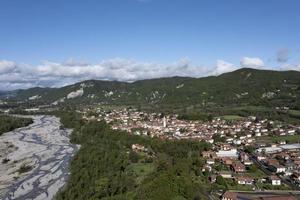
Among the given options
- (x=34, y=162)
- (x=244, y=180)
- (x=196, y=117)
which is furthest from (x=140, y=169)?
(x=196, y=117)

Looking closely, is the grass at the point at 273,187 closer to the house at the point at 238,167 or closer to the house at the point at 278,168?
the house at the point at 278,168

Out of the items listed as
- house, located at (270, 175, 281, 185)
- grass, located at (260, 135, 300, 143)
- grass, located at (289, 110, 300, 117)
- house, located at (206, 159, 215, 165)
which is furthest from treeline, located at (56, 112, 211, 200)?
grass, located at (289, 110, 300, 117)

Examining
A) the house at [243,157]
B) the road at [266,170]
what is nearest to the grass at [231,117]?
the house at [243,157]

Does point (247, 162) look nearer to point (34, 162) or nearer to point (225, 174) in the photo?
point (225, 174)

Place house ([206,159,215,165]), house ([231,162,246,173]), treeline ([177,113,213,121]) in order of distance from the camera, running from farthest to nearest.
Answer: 1. treeline ([177,113,213,121])
2. house ([206,159,215,165])
3. house ([231,162,246,173])

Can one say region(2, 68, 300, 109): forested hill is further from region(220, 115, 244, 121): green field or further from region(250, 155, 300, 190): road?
region(250, 155, 300, 190): road

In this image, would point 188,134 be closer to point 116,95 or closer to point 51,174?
point 51,174
